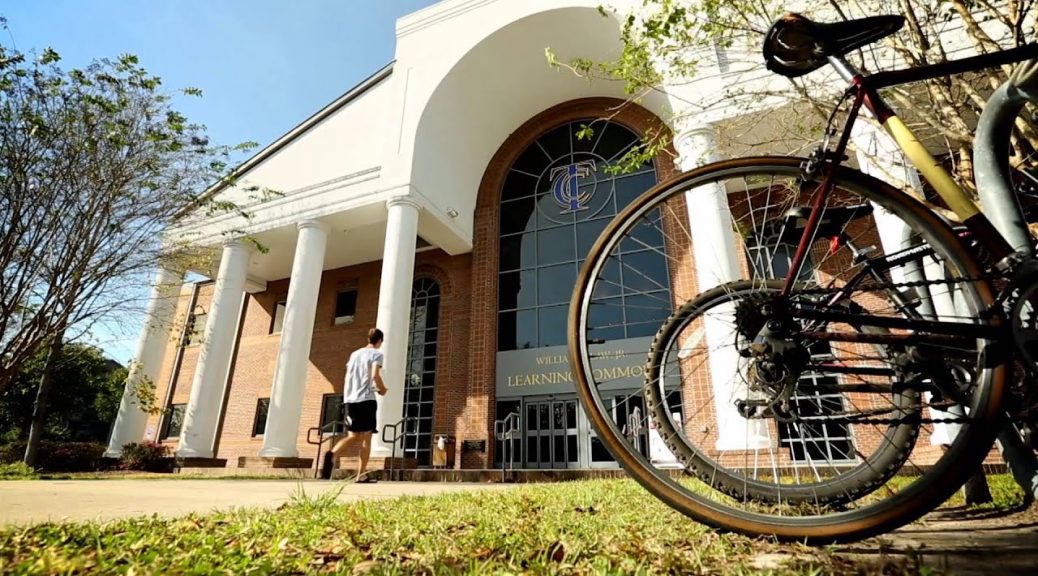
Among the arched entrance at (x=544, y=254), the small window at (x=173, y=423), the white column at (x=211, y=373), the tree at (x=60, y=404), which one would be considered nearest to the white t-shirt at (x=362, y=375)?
the arched entrance at (x=544, y=254)

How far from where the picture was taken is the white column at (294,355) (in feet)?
38.6

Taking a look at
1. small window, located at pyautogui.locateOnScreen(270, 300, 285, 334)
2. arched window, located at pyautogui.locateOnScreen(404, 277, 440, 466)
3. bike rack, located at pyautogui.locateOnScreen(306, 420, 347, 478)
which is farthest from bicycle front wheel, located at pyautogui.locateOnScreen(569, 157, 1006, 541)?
small window, located at pyautogui.locateOnScreen(270, 300, 285, 334)

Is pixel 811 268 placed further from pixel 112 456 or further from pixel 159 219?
pixel 112 456

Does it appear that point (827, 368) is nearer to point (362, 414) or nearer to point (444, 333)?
point (362, 414)

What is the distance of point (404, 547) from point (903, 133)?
1989 mm

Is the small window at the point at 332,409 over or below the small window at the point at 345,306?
Result: below

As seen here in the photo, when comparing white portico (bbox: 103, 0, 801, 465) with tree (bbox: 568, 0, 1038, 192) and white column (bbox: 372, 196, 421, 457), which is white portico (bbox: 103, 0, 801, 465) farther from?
tree (bbox: 568, 0, 1038, 192)

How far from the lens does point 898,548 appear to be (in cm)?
125

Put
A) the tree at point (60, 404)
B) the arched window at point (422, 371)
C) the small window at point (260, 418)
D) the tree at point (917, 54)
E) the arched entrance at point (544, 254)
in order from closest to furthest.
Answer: the tree at point (917, 54), the arched entrance at point (544, 254), the arched window at point (422, 371), the small window at point (260, 418), the tree at point (60, 404)

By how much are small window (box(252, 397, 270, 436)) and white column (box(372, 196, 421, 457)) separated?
7.69 m

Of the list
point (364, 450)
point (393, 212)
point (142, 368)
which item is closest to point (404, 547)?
point (364, 450)

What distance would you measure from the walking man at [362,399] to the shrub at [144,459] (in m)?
11.6

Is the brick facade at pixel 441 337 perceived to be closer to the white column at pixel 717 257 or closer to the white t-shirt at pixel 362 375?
the white column at pixel 717 257

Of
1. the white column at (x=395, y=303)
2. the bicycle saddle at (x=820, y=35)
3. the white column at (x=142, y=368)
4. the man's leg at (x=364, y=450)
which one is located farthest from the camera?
the white column at (x=142, y=368)
